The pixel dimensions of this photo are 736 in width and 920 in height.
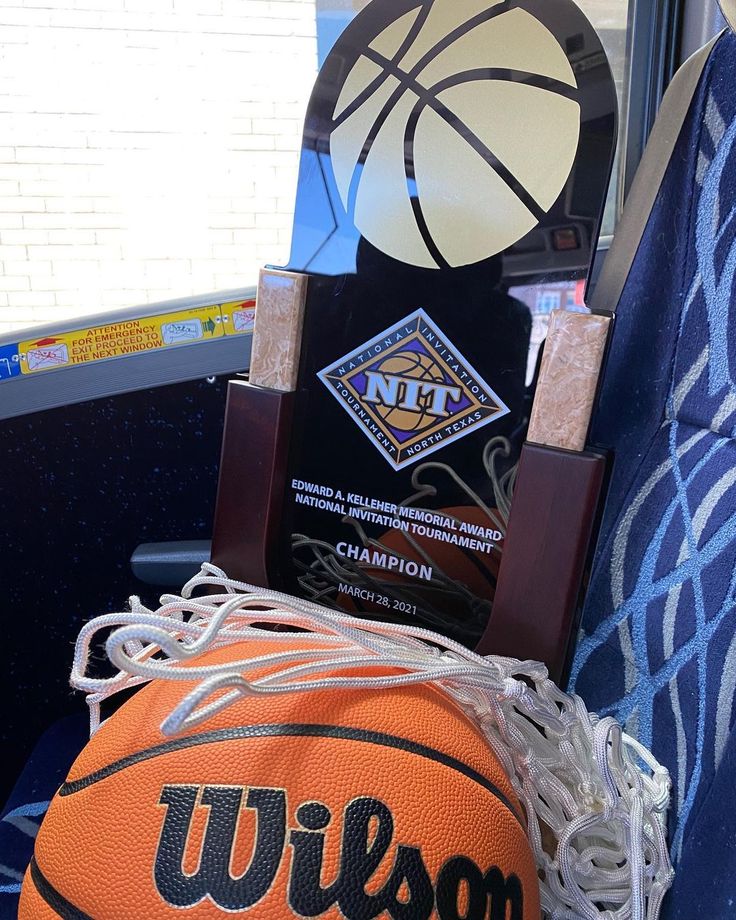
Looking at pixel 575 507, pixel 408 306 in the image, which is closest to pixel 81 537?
pixel 408 306

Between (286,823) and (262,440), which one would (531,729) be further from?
(262,440)

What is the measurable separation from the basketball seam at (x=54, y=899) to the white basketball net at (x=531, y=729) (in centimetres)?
13

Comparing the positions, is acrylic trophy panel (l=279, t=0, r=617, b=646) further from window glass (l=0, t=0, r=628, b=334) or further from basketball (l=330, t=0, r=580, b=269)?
window glass (l=0, t=0, r=628, b=334)

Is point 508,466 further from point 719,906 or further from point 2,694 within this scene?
point 2,694

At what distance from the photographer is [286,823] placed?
488 mm

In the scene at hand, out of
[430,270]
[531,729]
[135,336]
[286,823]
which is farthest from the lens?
[135,336]

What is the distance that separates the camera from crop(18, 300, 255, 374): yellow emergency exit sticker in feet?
3.67

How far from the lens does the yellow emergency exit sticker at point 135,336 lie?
1.12 m

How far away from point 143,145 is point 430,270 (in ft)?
1.91

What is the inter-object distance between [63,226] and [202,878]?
0.98 meters

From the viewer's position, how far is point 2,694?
48.3 inches

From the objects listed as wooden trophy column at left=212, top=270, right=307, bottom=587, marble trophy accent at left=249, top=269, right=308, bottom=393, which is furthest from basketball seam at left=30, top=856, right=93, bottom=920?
marble trophy accent at left=249, top=269, right=308, bottom=393

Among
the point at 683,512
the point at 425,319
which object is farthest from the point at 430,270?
the point at 683,512


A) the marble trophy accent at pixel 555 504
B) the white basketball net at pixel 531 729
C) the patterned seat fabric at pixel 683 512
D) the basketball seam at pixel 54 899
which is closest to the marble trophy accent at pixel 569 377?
the marble trophy accent at pixel 555 504
